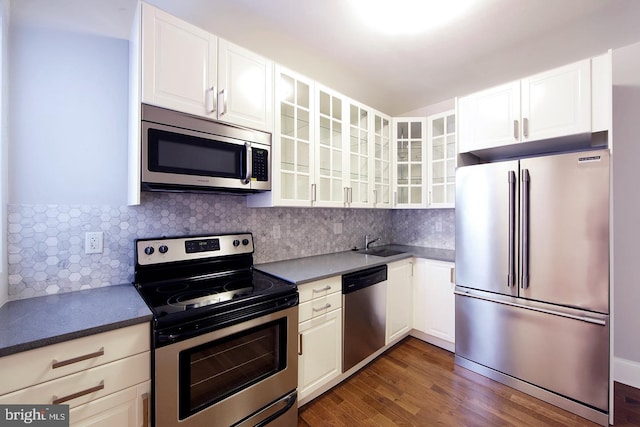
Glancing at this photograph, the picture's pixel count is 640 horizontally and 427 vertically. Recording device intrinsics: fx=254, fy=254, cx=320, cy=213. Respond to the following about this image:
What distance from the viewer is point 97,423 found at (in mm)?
1006

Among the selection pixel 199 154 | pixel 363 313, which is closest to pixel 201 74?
pixel 199 154

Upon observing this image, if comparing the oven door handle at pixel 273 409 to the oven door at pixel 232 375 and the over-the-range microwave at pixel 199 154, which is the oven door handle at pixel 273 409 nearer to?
the oven door at pixel 232 375

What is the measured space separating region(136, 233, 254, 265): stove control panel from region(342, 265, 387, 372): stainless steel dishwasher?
843 mm

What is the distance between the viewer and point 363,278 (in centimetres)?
208

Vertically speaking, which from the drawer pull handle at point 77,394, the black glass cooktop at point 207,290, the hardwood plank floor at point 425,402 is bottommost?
the hardwood plank floor at point 425,402

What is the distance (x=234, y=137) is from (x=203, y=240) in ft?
2.42

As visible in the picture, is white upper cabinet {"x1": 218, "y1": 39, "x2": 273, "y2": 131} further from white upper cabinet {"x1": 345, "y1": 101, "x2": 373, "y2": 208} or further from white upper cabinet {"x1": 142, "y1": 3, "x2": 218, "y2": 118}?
white upper cabinet {"x1": 345, "y1": 101, "x2": 373, "y2": 208}

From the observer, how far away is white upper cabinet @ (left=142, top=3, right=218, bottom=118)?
4.39 ft

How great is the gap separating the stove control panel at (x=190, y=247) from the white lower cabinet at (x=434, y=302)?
1.78 meters

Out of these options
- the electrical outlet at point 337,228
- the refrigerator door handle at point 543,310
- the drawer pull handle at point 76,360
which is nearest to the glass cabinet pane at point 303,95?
the electrical outlet at point 337,228

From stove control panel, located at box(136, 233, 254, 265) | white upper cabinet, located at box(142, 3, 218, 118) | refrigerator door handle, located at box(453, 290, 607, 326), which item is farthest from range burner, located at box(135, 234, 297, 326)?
refrigerator door handle, located at box(453, 290, 607, 326)

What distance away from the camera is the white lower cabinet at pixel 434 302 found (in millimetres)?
2447

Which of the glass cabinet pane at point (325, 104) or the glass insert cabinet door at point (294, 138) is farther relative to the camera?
the glass cabinet pane at point (325, 104)

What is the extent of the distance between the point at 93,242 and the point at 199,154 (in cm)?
77
